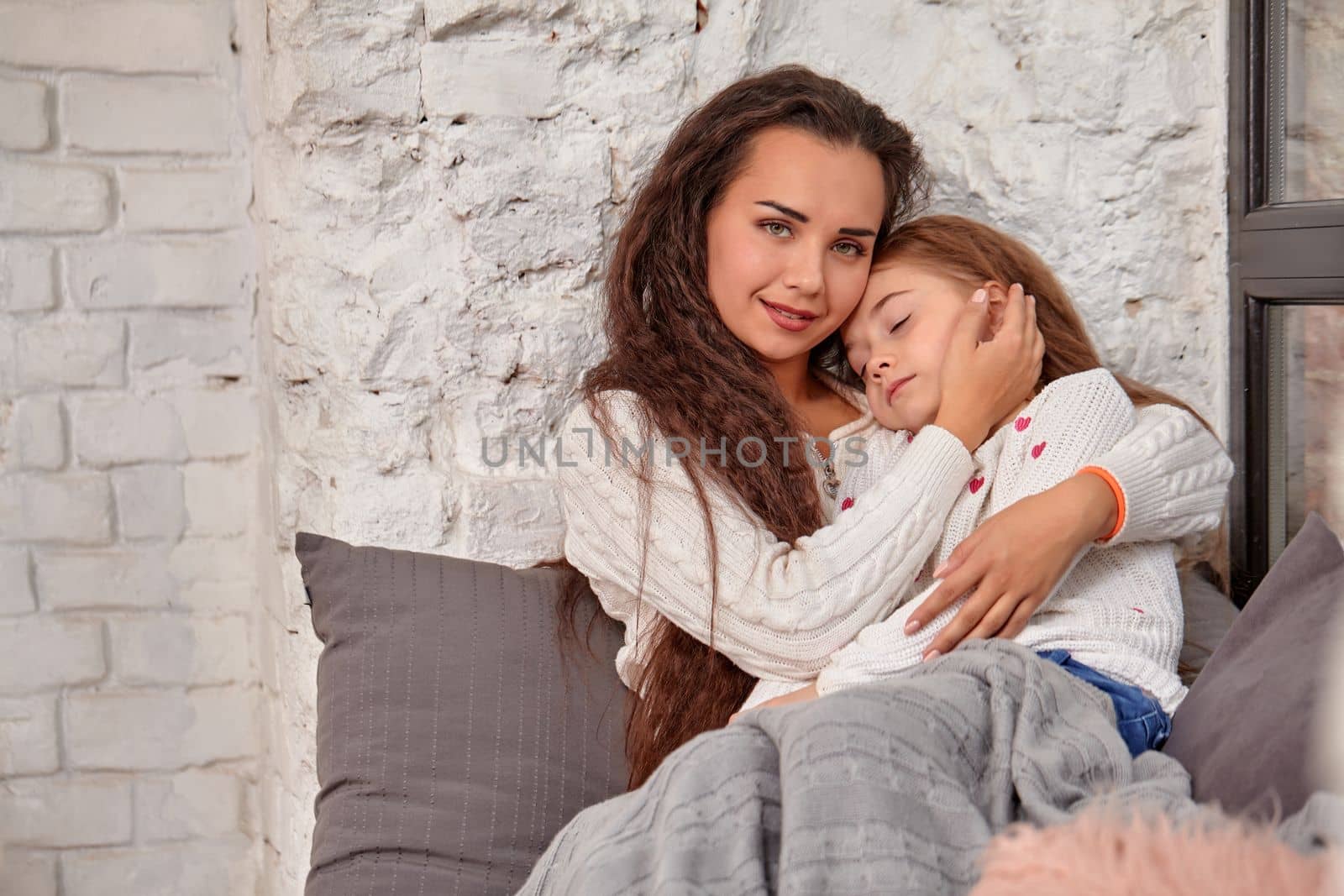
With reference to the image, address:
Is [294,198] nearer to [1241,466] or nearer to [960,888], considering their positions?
[960,888]

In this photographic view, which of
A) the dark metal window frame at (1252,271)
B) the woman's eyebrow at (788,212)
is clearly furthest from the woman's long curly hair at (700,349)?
the dark metal window frame at (1252,271)

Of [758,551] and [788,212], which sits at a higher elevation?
[788,212]

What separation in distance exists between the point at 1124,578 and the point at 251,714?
154cm

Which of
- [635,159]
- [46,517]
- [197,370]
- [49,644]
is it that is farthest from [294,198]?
[49,644]

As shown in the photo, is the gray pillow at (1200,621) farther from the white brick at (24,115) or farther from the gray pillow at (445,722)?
the white brick at (24,115)

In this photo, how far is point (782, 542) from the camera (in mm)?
1644

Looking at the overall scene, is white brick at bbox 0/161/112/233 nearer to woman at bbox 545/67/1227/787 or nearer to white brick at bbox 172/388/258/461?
white brick at bbox 172/388/258/461

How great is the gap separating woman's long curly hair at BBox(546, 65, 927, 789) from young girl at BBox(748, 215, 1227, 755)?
0.11 m

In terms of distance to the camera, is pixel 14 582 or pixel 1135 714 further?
pixel 14 582

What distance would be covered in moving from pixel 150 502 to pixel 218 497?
0.11 meters

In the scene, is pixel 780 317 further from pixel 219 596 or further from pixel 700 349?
pixel 219 596

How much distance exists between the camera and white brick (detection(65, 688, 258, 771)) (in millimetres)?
2117

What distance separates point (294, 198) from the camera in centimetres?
194

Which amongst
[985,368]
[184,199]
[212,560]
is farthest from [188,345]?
[985,368]
